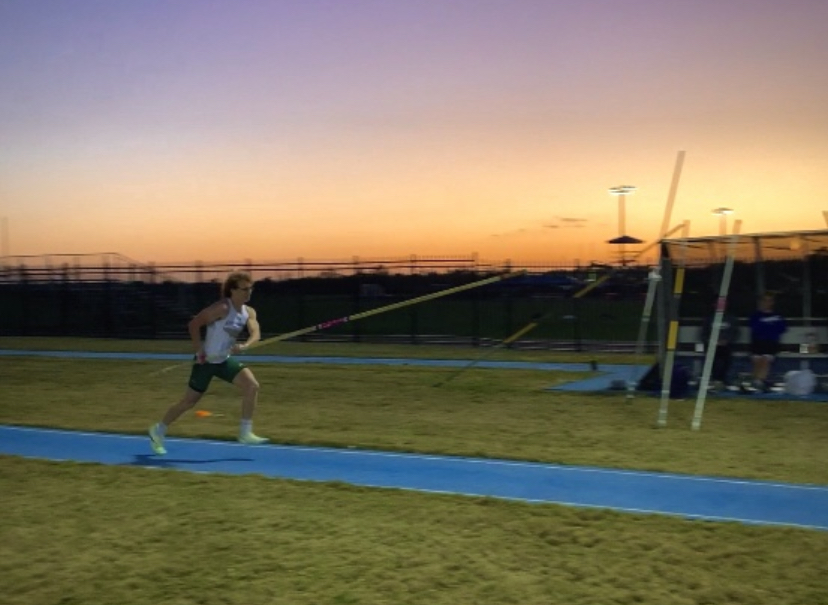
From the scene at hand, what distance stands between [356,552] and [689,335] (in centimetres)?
1116

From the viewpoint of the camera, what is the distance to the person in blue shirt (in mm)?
14711

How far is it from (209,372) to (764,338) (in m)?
9.94

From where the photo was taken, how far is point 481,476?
8.07 m

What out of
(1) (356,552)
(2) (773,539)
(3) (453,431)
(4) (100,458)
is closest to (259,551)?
(1) (356,552)

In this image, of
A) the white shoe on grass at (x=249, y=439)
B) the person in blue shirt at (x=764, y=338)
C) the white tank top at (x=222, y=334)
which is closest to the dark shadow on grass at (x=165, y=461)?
the white shoe on grass at (x=249, y=439)

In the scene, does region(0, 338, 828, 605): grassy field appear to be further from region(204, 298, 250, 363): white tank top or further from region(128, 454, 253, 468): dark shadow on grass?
region(204, 298, 250, 363): white tank top

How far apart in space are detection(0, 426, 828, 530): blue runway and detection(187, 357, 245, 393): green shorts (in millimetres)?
784

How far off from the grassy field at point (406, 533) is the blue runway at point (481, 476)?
1.23 ft

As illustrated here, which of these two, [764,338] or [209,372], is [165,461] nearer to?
[209,372]

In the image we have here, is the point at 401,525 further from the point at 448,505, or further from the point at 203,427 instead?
the point at 203,427

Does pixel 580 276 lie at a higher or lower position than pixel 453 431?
higher

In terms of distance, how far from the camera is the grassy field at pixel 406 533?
5.00 meters

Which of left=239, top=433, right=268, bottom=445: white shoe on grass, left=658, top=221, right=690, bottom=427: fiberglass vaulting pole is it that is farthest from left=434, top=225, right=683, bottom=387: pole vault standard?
left=239, top=433, right=268, bottom=445: white shoe on grass

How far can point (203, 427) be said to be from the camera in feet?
36.5
